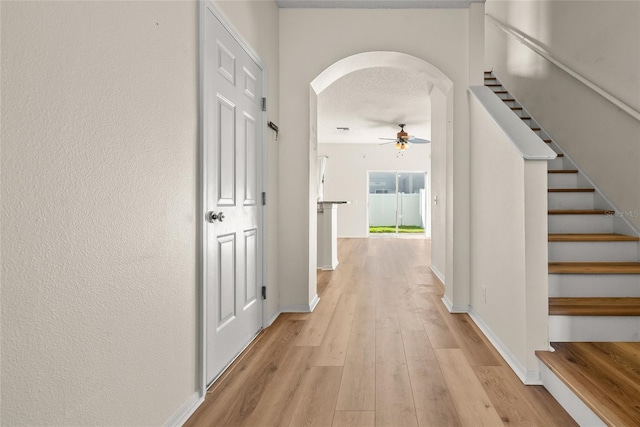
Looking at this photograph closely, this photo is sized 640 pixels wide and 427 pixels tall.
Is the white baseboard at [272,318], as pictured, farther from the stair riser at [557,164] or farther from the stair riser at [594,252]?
the stair riser at [557,164]

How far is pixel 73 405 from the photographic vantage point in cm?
111

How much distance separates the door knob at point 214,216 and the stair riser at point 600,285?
2041 millimetres

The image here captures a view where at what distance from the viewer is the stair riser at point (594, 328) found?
216 centimetres

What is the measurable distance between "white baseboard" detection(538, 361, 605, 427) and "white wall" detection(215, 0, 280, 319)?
1931 millimetres

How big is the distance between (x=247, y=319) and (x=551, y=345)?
1.84 meters

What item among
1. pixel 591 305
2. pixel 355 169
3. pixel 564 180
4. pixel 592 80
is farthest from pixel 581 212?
pixel 355 169

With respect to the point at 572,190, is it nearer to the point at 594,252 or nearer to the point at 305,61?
the point at 594,252

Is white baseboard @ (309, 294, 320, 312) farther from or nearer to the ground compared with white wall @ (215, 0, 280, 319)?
nearer to the ground

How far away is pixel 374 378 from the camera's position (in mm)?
2123

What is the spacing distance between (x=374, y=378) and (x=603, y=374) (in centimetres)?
107

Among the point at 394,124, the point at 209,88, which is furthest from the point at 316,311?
the point at 394,124

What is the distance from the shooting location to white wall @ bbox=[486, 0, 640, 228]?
281 cm

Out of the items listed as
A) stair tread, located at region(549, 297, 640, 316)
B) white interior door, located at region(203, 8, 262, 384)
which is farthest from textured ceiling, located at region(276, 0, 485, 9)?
stair tread, located at region(549, 297, 640, 316)

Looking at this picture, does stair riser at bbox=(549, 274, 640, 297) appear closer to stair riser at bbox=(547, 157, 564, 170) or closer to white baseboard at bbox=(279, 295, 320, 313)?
stair riser at bbox=(547, 157, 564, 170)
